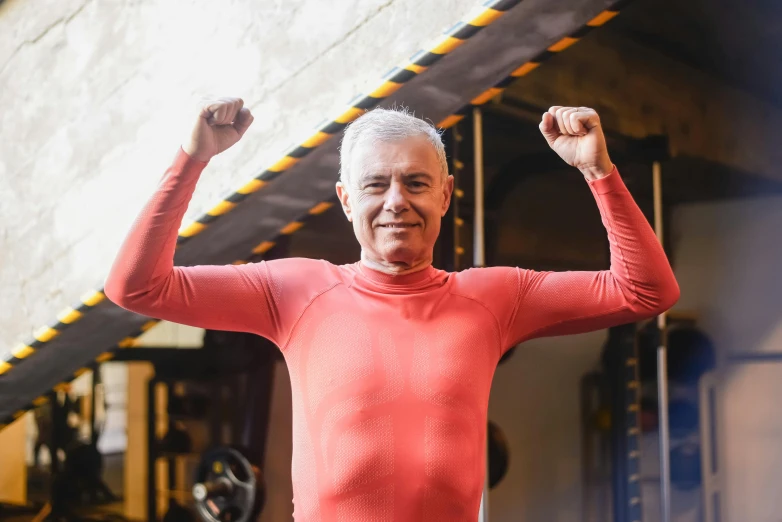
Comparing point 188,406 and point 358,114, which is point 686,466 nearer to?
point 188,406

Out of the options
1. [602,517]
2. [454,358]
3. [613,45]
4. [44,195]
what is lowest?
[602,517]

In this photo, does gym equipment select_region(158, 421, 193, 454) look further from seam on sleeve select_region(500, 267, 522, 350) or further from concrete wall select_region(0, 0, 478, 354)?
seam on sleeve select_region(500, 267, 522, 350)

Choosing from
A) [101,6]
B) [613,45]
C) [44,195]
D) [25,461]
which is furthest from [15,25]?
[613,45]

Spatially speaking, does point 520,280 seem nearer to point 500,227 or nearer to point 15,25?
point 15,25

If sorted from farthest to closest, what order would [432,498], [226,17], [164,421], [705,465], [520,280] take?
[705,465]
[164,421]
[226,17]
[520,280]
[432,498]

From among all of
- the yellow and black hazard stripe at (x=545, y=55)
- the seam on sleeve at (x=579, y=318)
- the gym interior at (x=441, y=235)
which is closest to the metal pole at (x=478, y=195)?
the gym interior at (x=441, y=235)

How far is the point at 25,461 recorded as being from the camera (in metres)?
3.82

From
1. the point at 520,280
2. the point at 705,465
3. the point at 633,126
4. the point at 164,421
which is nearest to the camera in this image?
the point at 520,280

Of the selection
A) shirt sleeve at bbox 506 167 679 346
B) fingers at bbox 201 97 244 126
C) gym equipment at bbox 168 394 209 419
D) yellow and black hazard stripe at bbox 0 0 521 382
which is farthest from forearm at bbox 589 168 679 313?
gym equipment at bbox 168 394 209 419

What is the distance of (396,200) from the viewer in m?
1.31

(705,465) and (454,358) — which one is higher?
(454,358)

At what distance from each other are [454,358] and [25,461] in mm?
3097

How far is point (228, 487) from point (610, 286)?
214 cm

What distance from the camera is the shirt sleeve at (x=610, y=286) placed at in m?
1.37
